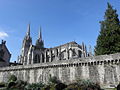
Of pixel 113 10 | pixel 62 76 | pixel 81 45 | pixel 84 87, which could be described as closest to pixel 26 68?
pixel 62 76

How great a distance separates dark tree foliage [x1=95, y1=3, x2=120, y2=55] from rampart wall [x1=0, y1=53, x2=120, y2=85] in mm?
5185

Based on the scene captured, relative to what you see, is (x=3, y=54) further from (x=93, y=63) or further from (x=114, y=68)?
(x=114, y=68)

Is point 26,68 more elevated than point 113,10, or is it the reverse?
point 113,10

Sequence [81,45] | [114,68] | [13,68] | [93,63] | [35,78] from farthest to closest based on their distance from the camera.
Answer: [81,45] → [13,68] → [35,78] → [93,63] → [114,68]

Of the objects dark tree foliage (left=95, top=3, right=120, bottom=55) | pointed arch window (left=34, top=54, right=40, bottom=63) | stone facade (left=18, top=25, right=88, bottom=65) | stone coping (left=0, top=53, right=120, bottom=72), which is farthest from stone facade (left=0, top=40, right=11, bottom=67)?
dark tree foliage (left=95, top=3, right=120, bottom=55)

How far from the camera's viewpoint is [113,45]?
28.3 metres

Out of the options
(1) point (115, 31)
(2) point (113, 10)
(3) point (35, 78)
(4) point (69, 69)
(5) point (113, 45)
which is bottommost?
(3) point (35, 78)

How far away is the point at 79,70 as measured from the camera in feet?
83.7

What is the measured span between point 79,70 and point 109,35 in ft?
35.2

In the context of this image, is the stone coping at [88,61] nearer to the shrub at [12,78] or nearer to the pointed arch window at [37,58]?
the shrub at [12,78]

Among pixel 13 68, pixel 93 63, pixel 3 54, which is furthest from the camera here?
pixel 3 54

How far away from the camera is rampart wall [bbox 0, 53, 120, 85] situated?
72.9 feet

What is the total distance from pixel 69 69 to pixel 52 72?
4.19 metres

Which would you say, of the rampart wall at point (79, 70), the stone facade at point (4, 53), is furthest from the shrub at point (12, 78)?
the stone facade at point (4, 53)
